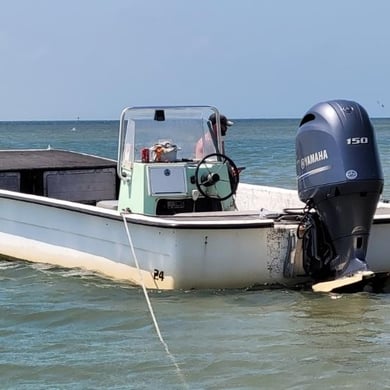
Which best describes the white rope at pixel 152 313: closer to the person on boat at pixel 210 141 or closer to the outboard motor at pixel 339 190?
the outboard motor at pixel 339 190

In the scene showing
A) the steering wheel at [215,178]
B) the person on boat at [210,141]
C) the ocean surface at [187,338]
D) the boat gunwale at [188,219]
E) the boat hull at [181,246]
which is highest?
the person on boat at [210,141]

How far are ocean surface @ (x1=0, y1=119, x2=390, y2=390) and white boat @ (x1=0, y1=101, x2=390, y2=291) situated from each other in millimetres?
212

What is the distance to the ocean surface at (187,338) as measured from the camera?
557 cm

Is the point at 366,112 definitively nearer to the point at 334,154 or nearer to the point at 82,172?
the point at 334,154

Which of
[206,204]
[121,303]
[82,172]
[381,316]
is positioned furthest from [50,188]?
[381,316]

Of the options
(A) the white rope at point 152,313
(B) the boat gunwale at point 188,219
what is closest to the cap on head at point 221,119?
(B) the boat gunwale at point 188,219

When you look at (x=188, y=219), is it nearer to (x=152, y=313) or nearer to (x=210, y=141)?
(x=152, y=313)

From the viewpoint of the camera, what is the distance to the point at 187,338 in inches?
255

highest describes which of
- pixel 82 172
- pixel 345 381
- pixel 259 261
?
pixel 82 172

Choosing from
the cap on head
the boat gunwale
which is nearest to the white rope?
the boat gunwale

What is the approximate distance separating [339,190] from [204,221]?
43.8 inches

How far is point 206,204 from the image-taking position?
8797 millimetres

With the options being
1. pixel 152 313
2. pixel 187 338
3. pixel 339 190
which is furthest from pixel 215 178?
pixel 187 338

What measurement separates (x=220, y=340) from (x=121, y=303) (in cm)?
141
